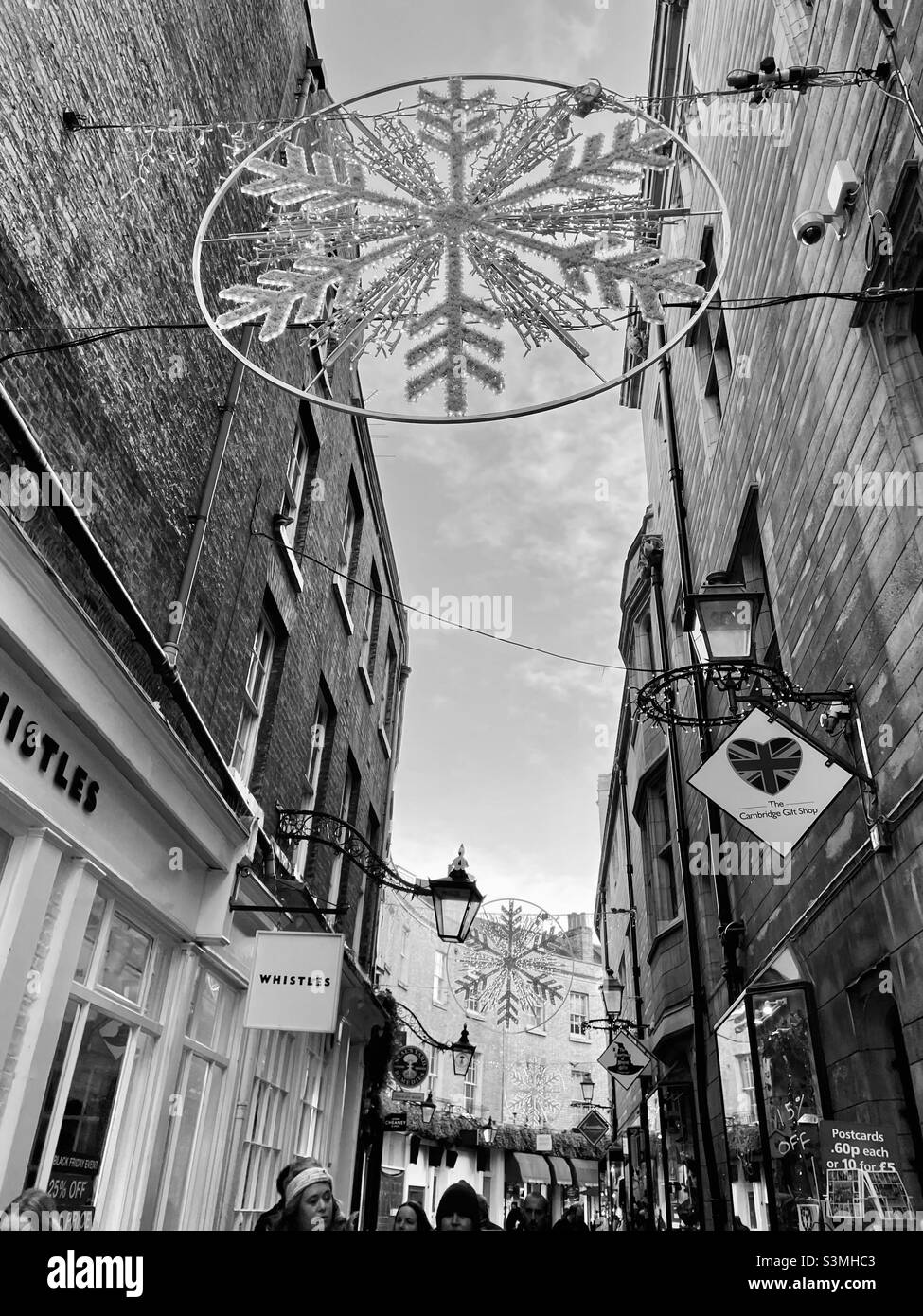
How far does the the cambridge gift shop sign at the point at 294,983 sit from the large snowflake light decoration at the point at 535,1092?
33.7 m

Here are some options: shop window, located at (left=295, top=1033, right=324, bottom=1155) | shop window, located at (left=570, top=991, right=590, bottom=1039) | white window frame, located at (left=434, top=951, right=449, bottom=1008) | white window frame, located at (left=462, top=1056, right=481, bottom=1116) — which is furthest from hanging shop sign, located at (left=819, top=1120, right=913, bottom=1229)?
shop window, located at (left=570, top=991, right=590, bottom=1039)

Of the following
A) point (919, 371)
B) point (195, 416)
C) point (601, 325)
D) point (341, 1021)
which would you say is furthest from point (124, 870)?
point (341, 1021)

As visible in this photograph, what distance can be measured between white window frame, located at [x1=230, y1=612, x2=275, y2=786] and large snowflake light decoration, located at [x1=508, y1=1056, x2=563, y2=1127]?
32.4 m

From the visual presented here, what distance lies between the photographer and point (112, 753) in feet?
19.3

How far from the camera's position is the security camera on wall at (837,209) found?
19.9ft

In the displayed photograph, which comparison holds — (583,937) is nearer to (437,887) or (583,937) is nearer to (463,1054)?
(463,1054)

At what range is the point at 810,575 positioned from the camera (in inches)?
299

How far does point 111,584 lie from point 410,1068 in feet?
43.2

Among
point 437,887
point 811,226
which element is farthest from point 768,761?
point 437,887

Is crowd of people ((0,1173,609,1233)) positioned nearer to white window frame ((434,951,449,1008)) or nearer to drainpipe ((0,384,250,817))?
drainpipe ((0,384,250,817))

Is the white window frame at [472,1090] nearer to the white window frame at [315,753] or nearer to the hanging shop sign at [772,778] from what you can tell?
the white window frame at [315,753]

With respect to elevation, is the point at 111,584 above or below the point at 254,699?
below

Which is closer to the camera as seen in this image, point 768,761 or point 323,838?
point 768,761
